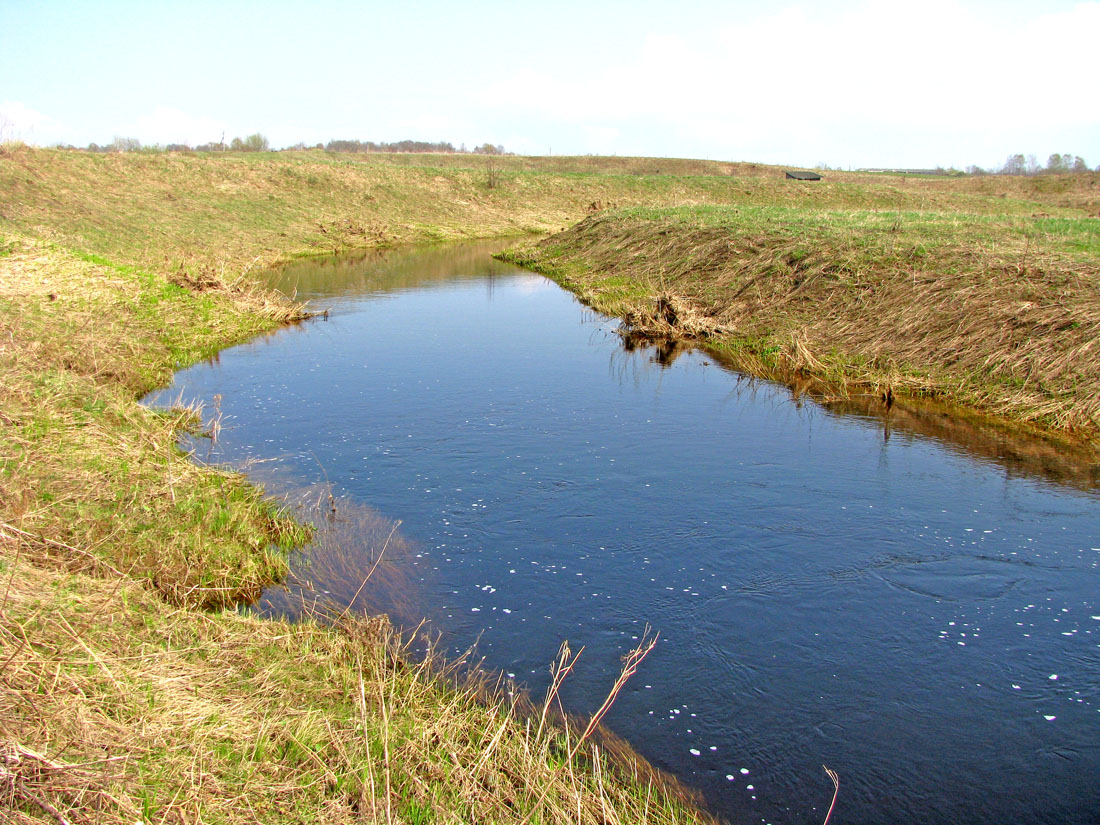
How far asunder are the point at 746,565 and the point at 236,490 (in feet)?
Result: 18.3

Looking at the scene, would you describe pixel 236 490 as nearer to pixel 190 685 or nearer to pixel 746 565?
pixel 190 685

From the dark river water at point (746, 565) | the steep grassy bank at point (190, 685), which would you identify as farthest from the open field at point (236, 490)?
the dark river water at point (746, 565)

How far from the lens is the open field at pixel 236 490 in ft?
14.3

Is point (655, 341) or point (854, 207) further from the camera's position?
point (854, 207)

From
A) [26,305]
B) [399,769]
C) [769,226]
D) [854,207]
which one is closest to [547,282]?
[769,226]

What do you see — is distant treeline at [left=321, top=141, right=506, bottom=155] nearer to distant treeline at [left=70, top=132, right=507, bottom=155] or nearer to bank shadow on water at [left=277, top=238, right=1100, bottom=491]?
distant treeline at [left=70, top=132, right=507, bottom=155]

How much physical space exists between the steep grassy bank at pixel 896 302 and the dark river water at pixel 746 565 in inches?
57.0

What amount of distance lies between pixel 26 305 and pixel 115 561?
987 centimetres

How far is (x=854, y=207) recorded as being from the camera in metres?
58.0

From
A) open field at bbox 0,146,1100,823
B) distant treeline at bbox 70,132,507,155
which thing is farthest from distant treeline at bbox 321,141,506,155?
open field at bbox 0,146,1100,823

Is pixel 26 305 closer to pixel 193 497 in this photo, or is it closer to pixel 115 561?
pixel 193 497

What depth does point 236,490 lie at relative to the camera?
913 centimetres

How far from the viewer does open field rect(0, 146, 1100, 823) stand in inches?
171

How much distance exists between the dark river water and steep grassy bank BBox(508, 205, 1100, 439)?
1449mm
